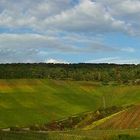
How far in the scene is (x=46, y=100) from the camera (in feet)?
572

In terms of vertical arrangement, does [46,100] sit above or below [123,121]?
above

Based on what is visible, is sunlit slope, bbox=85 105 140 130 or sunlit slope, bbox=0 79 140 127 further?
sunlit slope, bbox=0 79 140 127

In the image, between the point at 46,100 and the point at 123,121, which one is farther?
the point at 46,100

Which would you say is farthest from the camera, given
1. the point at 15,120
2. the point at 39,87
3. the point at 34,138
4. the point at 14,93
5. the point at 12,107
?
the point at 39,87

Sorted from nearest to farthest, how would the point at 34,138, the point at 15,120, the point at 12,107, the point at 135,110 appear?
the point at 34,138
the point at 135,110
the point at 15,120
the point at 12,107

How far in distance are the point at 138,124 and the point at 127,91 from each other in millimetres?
93716

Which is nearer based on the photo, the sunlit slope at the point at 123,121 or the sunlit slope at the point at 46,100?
the sunlit slope at the point at 123,121

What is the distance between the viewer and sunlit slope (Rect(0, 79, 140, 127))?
150000 millimetres

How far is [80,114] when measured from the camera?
158 meters

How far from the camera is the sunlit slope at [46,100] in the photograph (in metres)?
150

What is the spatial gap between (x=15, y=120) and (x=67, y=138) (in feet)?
326

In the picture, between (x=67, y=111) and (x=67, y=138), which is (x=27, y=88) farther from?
(x=67, y=138)

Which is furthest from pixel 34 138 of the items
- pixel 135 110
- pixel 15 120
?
pixel 15 120

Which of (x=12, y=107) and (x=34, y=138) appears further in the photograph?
(x=12, y=107)
